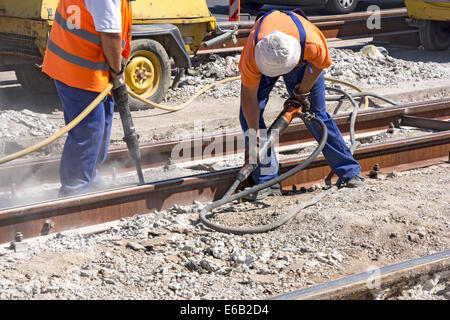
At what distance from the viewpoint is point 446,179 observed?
5820 millimetres

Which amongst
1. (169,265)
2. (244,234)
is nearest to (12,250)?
(169,265)

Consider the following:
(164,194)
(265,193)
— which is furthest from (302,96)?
(164,194)

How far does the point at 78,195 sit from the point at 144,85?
3643mm

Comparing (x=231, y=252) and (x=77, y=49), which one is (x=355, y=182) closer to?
(x=231, y=252)

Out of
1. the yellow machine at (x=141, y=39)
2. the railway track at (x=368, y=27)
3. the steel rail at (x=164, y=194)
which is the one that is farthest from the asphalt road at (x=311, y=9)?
the steel rail at (x=164, y=194)

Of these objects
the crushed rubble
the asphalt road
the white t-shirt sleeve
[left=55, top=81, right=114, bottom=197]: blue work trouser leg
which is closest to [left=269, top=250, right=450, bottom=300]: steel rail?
the crushed rubble

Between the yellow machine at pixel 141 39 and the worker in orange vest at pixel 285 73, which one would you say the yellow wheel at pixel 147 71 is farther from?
the worker in orange vest at pixel 285 73

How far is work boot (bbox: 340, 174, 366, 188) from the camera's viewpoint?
5594 mm

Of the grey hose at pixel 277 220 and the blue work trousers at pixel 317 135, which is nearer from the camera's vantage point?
the grey hose at pixel 277 220

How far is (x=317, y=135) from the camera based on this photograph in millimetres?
5480

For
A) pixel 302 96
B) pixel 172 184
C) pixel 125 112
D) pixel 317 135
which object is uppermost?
pixel 302 96

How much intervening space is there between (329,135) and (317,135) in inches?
3.8

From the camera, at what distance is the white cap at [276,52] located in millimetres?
4531

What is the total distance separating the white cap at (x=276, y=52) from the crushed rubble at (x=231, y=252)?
1125 mm
